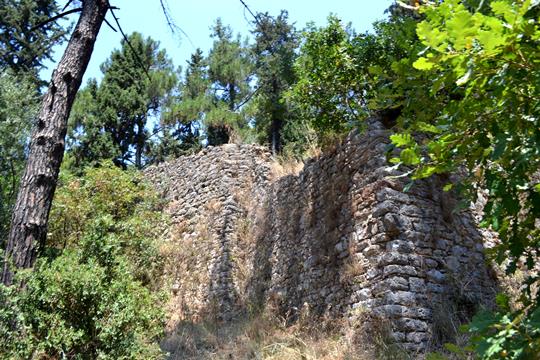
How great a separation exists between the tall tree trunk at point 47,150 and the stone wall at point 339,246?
3.43 m

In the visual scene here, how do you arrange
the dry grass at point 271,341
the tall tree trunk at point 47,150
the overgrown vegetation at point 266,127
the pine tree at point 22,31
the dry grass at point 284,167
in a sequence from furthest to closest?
the pine tree at point 22,31 < the dry grass at point 284,167 < the dry grass at point 271,341 < the tall tree trunk at point 47,150 < the overgrown vegetation at point 266,127

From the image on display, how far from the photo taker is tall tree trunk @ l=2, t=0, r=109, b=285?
15.6 feet

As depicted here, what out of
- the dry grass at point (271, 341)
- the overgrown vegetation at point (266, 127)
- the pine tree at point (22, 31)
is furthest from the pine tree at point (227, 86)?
the dry grass at point (271, 341)

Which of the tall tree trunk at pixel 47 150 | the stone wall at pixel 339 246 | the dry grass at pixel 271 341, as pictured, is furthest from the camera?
the stone wall at pixel 339 246

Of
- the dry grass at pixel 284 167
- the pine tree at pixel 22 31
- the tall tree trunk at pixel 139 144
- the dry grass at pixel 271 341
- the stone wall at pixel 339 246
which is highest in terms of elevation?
the pine tree at pixel 22 31

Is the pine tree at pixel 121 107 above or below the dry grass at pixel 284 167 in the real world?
above

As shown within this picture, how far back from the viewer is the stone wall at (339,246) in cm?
550

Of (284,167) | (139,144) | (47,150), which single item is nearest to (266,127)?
(139,144)

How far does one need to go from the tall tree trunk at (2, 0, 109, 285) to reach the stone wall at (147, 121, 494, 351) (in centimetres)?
343

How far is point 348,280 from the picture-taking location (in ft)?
20.0

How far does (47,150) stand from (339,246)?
3691 millimetres

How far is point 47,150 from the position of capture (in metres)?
5.06

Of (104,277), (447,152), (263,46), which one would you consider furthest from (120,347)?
(263,46)

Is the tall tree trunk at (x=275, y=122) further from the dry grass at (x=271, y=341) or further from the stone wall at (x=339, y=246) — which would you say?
the dry grass at (x=271, y=341)
